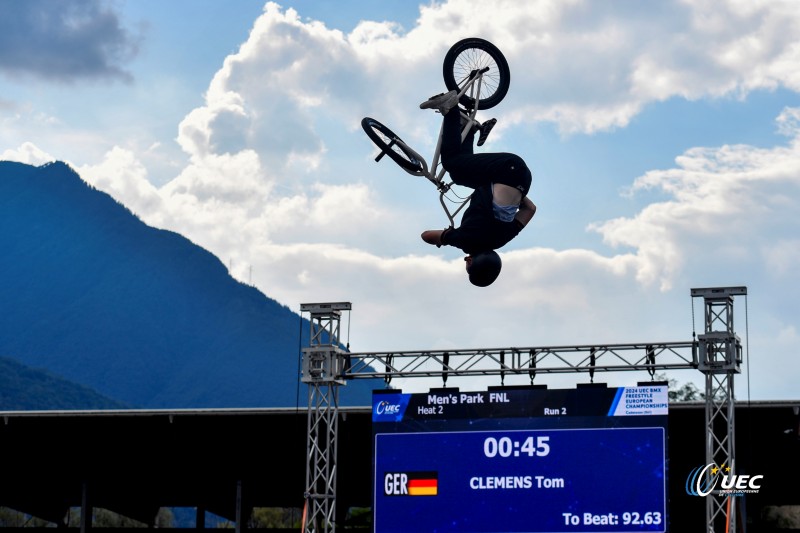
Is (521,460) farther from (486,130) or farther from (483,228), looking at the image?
(483,228)

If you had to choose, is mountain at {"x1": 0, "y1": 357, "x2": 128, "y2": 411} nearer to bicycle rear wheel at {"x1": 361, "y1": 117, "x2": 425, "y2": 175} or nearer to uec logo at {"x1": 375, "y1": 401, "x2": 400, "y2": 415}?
uec logo at {"x1": 375, "y1": 401, "x2": 400, "y2": 415}

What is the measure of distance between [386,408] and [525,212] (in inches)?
502

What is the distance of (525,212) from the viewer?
12523 mm

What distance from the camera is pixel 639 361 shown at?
2394cm

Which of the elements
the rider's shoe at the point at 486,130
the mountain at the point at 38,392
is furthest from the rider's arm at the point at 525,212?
the mountain at the point at 38,392

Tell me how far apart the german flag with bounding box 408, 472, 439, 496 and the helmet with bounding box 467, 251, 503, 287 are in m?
12.2

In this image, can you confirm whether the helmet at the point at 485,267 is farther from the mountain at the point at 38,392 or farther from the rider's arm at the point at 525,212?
the mountain at the point at 38,392

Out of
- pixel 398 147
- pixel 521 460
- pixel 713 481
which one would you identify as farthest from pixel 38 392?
pixel 398 147

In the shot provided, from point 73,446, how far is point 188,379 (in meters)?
167

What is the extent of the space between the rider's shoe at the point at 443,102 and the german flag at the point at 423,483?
42.3 feet

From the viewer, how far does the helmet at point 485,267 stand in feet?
40.8

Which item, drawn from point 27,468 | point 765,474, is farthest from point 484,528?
point 27,468

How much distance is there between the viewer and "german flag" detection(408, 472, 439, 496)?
2419cm

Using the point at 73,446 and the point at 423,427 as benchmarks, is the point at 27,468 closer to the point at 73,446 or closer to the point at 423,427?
the point at 73,446
